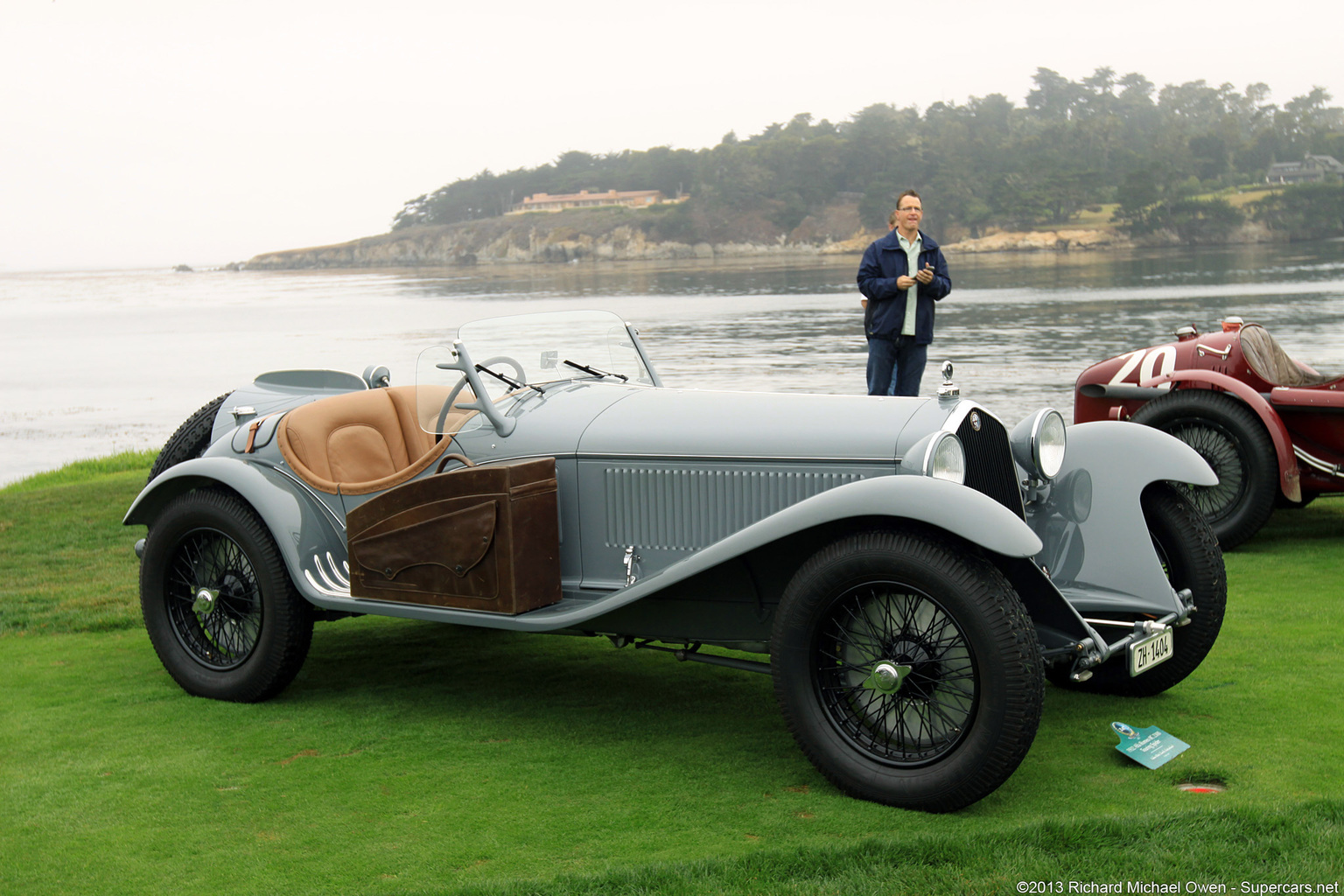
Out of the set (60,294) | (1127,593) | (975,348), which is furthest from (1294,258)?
(60,294)

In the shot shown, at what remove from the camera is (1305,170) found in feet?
364

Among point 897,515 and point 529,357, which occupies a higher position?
point 529,357

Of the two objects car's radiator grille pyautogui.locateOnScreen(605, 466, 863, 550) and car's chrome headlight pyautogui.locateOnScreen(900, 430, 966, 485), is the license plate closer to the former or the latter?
car's chrome headlight pyautogui.locateOnScreen(900, 430, 966, 485)

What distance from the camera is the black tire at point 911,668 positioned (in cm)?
312

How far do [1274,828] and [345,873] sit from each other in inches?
102

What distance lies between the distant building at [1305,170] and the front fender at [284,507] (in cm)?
12087

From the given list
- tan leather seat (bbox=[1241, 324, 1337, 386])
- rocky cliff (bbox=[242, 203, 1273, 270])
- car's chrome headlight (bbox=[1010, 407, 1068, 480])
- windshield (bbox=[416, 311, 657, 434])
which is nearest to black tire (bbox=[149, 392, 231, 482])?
windshield (bbox=[416, 311, 657, 434])

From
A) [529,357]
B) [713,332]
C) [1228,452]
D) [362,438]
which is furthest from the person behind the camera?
[713,332]

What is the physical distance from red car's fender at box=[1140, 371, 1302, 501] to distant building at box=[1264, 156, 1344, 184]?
117 m

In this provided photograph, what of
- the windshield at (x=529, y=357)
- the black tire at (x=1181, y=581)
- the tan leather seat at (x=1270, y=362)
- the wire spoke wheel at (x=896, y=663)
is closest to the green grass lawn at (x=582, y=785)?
the black tire at (x=1181, y=581)

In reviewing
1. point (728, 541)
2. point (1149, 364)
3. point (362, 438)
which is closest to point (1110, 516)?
point (728, 541)

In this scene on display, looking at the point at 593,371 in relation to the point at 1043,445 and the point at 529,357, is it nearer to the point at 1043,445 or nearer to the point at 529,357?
the point at 529,357

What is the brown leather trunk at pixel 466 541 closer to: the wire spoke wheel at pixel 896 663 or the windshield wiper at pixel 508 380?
the windshield wiper at pixel 508 380

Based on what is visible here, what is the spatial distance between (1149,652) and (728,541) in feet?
4.85
